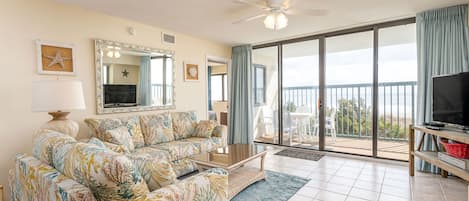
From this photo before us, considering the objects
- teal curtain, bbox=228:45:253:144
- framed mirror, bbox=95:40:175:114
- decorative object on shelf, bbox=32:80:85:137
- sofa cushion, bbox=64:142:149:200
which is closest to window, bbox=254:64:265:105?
teal curtain, bbox=228:45:253:144

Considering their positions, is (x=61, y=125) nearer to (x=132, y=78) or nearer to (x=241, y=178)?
(x=132, y=78)

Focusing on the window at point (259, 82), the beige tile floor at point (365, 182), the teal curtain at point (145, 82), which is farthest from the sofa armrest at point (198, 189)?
the window at point (259, 82)

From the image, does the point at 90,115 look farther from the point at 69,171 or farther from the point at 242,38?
the point at 242,38

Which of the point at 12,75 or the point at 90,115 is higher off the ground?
the point at 12,75

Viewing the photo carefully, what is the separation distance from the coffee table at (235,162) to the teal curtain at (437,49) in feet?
7.41

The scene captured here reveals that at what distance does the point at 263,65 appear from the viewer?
525 centimetres

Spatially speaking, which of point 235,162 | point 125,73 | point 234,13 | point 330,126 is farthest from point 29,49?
point 330,126

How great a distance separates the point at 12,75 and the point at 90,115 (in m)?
0.87

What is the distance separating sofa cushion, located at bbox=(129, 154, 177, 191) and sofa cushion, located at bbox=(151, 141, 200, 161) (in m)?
1.57

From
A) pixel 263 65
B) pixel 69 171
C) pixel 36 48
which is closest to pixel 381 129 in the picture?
pixel 263 65

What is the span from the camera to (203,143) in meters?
3.40

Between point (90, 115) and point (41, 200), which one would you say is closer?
point (41, 200)

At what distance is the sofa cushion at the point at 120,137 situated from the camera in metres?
2.69

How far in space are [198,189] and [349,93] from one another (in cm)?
380
